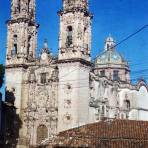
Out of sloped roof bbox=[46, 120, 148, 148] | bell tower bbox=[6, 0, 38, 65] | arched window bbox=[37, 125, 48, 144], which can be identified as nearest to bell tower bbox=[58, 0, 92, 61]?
bell tower bbox=[6, 0, 38, 65]

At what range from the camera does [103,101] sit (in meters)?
52.7

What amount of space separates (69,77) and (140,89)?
1754 centimetres

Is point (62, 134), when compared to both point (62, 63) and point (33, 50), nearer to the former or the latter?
point (62, 63)

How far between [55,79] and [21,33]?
6.72 m

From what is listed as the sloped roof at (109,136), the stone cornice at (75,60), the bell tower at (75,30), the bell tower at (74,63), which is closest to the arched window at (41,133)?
the bell tower at (74,63)

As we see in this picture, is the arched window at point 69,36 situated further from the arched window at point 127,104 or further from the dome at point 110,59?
the dome at point 110,59

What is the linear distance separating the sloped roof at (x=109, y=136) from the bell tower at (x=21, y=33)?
65.7 feet

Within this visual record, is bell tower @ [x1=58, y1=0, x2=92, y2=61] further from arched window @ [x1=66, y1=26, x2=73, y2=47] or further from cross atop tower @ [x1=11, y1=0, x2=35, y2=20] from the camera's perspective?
cross atop tower @ [x1=11, y1=0, x2=35, y2=20]

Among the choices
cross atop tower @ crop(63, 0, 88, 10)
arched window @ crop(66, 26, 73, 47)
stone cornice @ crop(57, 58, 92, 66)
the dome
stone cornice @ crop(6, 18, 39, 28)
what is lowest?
stone cornice @ crop(57, 58, 92, 66)

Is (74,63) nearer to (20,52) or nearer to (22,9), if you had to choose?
(20,52)

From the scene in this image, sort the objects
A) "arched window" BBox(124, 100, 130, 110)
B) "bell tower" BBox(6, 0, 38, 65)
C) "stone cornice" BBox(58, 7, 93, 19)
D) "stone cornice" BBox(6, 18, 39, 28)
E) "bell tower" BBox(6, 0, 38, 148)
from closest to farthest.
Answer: "stone cornice" BBox(58, 7, 93, 19)
"bell tower" BBox(6, 0, 38, 148)
"bell tower" BBox(6, 0, 38, 65)
"stone cornice" BBox(6, 18, 39, 28)
"arched window" BBox(124, 100, 130, 110)

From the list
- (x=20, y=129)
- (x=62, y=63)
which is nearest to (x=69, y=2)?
(x=62, y=63)

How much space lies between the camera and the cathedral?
47469mm

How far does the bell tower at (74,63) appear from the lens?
4688 cm
